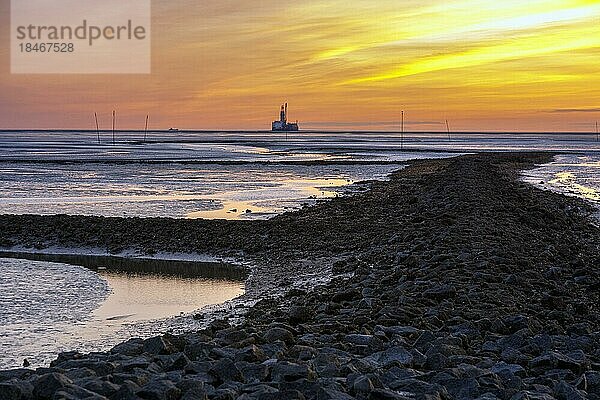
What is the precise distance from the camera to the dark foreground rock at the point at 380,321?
5.87m

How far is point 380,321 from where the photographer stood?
28.0 feet

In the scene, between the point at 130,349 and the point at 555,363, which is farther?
the point at 130,349

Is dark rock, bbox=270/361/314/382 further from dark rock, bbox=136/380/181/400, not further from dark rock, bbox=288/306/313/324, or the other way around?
dark rock, bbox=288/306/313/324

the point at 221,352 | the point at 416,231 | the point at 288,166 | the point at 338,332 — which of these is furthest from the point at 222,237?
the point at 288,166

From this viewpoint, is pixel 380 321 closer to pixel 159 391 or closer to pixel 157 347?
pixel 157 347

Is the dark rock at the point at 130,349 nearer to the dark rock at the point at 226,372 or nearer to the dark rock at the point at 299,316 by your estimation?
the dark rock at the point at 226,372

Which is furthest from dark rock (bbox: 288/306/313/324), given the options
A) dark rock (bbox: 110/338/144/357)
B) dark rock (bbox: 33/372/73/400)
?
dark rock (bbox: 33/372/73/400)

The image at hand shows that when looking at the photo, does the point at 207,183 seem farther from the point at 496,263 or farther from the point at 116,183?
the point at 496,263

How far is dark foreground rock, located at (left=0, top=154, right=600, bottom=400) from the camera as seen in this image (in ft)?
19.3

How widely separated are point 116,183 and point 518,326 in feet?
97.5

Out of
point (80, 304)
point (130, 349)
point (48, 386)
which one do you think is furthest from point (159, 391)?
point (80, 304)

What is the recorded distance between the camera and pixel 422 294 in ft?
32.1

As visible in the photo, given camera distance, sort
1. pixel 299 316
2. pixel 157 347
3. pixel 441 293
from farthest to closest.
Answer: pixel 441 293
pixel 299 316
pixel 157 347

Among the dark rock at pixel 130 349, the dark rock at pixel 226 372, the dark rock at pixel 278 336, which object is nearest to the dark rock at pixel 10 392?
the dark rock at pixel 226 372
